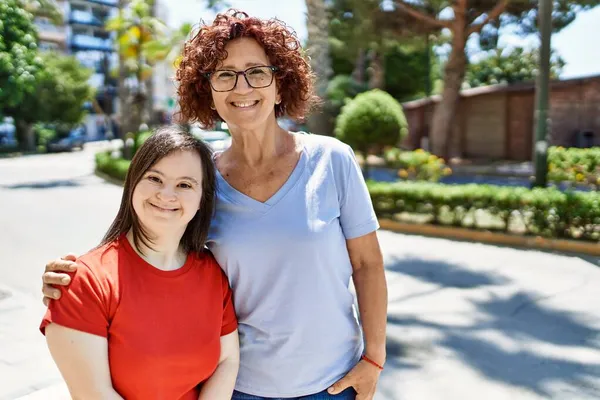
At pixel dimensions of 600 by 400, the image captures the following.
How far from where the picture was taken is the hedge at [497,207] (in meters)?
8.86

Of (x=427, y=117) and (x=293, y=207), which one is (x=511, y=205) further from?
(x=427, y=117)

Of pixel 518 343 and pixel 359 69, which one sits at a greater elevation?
pixel 359 69

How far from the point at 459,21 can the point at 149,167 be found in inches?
814

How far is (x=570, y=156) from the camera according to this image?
17.0 metres

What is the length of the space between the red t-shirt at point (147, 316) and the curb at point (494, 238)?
26.5 feet

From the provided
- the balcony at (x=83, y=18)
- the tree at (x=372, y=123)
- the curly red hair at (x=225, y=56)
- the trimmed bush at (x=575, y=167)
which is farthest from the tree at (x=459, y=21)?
the curly red hair at (x=225, y=56)

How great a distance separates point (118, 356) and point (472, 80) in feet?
138

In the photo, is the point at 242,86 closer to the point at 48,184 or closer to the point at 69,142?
the point at 48,184

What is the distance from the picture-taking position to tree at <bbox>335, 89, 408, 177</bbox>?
545 inches

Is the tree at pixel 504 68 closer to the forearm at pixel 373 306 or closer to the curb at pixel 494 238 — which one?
the curb at pixel 494 238

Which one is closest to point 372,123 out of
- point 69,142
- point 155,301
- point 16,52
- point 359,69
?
point 16,52

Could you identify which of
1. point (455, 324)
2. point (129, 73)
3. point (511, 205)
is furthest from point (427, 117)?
point (455, 324)

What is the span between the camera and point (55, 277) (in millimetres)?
1444

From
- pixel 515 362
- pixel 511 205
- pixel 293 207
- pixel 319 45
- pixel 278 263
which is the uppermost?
pixel 319 45
